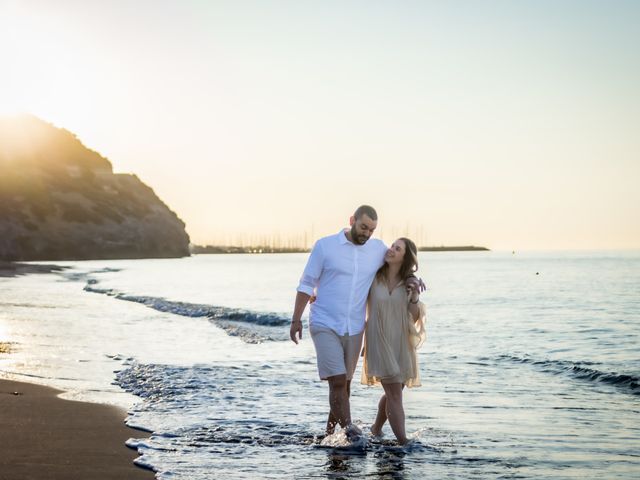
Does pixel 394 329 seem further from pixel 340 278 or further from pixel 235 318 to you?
Answer: pixel 235 318

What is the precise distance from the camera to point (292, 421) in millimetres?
8492

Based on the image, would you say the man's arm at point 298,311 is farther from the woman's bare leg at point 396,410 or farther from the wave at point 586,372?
the wave at point 586,372

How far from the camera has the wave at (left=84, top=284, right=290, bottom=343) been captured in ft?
63.8

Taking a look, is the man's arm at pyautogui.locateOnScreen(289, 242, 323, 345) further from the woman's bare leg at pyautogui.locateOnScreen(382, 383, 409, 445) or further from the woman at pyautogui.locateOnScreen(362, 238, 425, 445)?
the woman's bare leg at pyautogui.locateOnScreen(382, 383, 409, 445)

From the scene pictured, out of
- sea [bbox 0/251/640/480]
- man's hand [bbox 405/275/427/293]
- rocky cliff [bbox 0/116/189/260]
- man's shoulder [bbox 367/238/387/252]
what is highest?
rocky cliff [bbox 0/116/189/260]

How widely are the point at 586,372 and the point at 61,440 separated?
927cm

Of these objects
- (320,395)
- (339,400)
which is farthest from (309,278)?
(320,395)

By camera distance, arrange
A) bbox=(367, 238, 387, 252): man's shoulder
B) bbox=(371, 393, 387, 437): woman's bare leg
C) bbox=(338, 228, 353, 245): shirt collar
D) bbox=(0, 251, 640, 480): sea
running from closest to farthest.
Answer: bbox=(0, 251, 640, 480): sea < bbox=(338, 228, 353, 245): shirt collar < bbox=(367, 238, 387, 252): man's shoulder < bbox=(371, 393, 387, 437): woman's bare leg

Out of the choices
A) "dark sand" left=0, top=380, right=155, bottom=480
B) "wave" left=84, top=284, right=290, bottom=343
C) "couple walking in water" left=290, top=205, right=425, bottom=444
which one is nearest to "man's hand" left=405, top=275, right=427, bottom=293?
"couple walking in water" left=290, top=205, right=425, bottom=444

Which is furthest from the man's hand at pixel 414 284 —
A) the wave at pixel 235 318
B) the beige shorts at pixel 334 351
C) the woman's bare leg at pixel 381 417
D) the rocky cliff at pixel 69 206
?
the rocky cliff at pixel 69 206

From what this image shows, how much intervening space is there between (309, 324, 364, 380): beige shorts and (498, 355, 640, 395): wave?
589 cm

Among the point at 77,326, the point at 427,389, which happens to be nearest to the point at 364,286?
the point at 427,389

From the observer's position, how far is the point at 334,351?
721 centimetres

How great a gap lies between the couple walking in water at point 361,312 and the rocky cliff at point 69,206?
99007 mm
